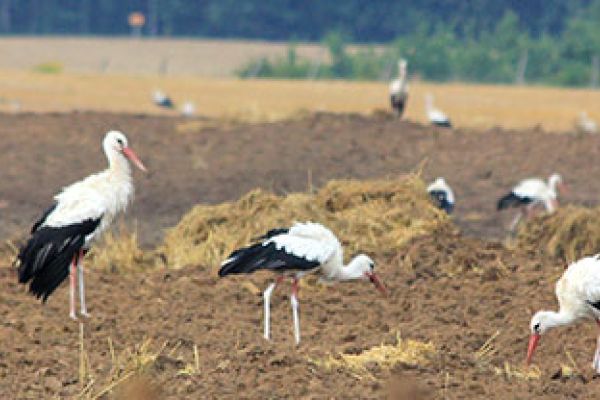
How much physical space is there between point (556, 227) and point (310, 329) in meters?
5.21

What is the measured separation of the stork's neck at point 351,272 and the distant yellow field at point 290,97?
2401cm

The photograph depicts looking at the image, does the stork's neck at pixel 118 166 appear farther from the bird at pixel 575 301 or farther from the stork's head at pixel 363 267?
the bird at pixel 575 301

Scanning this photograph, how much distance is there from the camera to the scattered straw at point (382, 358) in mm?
10406

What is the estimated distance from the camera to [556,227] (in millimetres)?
17562

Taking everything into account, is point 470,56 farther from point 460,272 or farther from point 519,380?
point 519,380

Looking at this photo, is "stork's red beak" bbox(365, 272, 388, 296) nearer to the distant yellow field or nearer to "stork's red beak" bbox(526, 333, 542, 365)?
"stork's red beak" bbox(526, 333, 542, 365)

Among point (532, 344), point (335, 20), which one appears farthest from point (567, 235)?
point (335, 20)

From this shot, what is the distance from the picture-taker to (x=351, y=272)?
1312cm

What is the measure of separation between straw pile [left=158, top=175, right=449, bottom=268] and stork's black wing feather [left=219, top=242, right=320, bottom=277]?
10.7 feet

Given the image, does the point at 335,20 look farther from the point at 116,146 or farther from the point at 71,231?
the point at 71,231

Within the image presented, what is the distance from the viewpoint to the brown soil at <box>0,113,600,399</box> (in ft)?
32.8

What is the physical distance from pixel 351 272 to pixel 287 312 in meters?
0.88

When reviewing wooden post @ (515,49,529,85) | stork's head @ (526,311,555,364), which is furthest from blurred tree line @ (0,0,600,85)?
stork's head @ (526,311,555,364)

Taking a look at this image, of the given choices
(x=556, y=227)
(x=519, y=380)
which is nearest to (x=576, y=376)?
(x=519, y=380)
